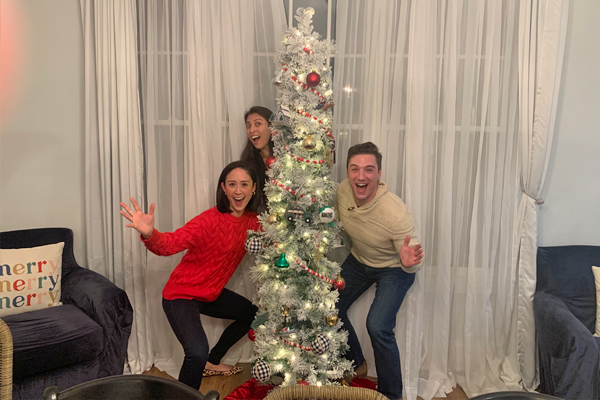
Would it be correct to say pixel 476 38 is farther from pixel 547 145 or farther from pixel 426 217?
pixel 426 217

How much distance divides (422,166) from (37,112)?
243 centimetres

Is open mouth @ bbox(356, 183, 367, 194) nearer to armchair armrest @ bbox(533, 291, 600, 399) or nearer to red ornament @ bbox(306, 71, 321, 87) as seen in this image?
red ornament @ bbox(306, 71, 321, 87)

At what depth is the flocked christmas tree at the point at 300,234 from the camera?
2.06 metres

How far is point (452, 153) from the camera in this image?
242 centimetres

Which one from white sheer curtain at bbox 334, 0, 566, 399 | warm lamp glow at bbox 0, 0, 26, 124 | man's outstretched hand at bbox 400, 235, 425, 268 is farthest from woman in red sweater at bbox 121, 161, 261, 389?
warm lamp glow at bbox 0, 0, 26, 124

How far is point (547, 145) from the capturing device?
94.6 inches

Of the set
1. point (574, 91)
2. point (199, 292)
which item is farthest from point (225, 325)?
point (574, 91)

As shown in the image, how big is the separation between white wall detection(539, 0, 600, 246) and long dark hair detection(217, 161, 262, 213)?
179 centimetres

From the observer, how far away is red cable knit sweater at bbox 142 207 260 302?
2.26 meters

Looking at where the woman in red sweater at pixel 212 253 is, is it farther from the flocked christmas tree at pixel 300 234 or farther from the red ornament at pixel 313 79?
the red ornament at pixel 313 79

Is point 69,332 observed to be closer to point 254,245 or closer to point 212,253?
point 212,253

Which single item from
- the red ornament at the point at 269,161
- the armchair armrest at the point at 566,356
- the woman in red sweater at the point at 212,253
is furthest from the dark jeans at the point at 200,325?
the armchair armrest at the point at 566,356

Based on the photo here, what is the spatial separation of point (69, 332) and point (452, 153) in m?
2.29

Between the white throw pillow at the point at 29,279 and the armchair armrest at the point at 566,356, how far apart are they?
8.78 ft
